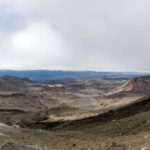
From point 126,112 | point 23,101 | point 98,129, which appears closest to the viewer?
point 98,129

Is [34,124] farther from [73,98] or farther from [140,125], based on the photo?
[73,98]

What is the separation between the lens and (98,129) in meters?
28.2

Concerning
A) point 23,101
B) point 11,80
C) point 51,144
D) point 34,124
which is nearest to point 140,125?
point 51,144

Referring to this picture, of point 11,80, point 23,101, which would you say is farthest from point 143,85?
point 11,80

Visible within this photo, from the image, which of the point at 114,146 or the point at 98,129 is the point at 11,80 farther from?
the point at 114,146

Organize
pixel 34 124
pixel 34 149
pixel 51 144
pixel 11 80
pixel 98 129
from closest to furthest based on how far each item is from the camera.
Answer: pixel 34 149 → pixel 51 144 → pixel 98 129 → pixel 34 124 → pixel 11 80

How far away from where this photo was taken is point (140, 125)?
25.7 meters

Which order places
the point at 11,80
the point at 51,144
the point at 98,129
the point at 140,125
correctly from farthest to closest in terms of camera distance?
the point at 11,80, the point at 98,129, the point at 140,125, the point at 51,144

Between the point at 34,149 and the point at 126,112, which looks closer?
the point at 34,149

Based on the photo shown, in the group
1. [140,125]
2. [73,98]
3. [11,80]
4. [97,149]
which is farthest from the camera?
[11,80]

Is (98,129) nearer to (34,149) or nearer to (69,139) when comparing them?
Result: (69,139)

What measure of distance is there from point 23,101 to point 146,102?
45534 millimetres

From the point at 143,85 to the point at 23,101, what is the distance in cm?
3257

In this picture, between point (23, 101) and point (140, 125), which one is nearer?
point (140, 125)
